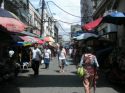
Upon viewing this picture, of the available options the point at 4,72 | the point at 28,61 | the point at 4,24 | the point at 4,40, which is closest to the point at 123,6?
the point at 28,61

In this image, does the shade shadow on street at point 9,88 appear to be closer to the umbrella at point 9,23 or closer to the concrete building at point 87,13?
the umbrella at point 9,23

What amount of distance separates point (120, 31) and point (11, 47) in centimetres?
810

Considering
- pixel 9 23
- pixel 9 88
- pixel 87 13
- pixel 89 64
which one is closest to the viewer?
pixel 89 64

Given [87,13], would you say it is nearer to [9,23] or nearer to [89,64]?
[9,23]

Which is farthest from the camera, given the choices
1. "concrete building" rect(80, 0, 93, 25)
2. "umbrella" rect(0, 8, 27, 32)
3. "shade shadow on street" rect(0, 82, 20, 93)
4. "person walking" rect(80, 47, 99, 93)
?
"concrete building" rect(80, 0, 93, 25)

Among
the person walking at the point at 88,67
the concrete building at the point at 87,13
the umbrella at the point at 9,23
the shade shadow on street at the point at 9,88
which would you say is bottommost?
the shade shadow on street at the point at 9,88

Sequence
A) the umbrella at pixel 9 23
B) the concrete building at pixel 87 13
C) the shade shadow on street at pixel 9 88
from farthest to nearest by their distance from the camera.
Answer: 1. the concrete building at pixel 87 13
2. the shade shadow on street at pixel 9 88
3. the umbrella at pixel 9 23

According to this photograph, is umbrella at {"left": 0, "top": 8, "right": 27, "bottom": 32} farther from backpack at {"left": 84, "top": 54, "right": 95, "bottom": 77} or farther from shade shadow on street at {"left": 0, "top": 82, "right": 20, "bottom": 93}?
backpack at {"left": 84, "top": 54, "right": 95, "bottom": 77}

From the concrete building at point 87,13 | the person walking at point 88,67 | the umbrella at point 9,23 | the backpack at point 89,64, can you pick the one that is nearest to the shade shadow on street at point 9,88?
the umbrella at point 9,23

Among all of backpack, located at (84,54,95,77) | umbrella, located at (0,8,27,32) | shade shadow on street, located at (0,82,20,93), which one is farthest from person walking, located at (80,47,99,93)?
shade shadow on street, located at (0,82,20,93)

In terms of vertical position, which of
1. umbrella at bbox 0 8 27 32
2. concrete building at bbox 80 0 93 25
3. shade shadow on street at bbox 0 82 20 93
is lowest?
shade shadow on street at bbox 0 82 20 93

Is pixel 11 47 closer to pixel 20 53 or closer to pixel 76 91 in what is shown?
pixel 20 53

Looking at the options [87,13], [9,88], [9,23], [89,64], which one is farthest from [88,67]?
[87,13]

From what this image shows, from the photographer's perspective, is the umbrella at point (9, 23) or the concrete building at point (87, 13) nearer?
the umbrella at point (9, 23)
